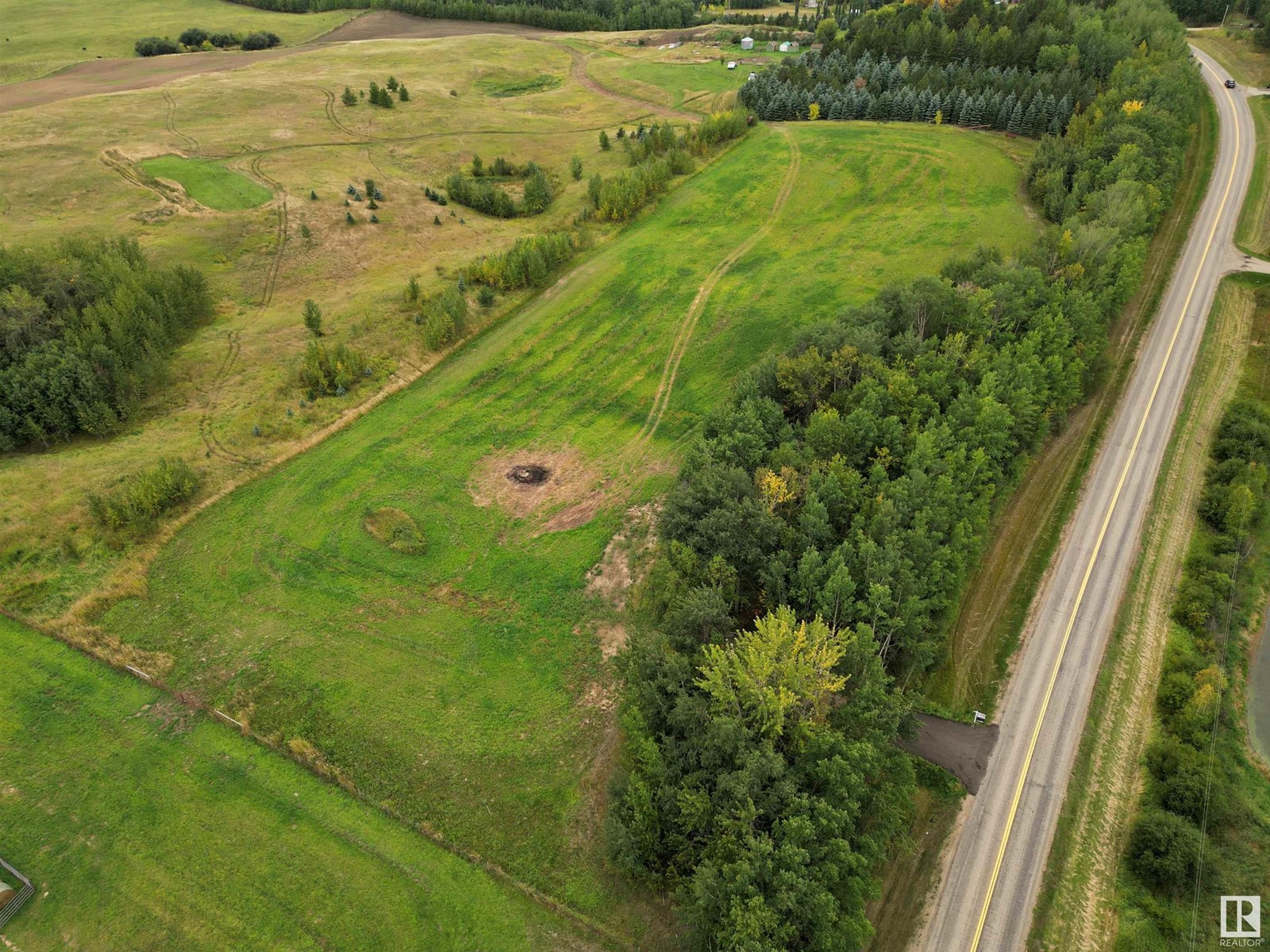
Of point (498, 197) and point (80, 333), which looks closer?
point (80, 333)

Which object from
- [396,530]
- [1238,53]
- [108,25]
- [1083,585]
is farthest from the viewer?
[108,25]

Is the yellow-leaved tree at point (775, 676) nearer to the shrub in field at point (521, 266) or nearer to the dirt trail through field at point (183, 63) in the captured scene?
the shrub in field at point (521, 266)

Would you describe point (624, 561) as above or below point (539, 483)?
below

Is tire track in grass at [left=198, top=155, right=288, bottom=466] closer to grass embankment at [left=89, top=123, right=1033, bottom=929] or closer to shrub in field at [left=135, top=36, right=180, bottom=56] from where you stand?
grass embankment at [left=89, top=123, right=1033, bottom=929]

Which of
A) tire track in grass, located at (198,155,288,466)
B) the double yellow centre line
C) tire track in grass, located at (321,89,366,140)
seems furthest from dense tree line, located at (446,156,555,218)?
the double yellow centre line

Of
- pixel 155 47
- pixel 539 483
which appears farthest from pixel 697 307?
pixel 155 47

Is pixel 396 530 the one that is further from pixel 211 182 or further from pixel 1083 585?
pixel 211 182

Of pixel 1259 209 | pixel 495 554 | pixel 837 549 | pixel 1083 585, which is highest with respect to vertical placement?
pixel 1259 209
